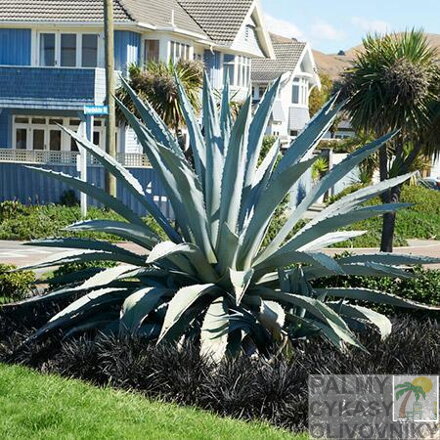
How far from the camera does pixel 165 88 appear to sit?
32.9 metres

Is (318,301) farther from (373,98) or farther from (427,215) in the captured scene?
(427,215)

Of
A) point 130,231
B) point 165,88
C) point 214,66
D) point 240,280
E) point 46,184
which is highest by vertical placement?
point 214,66

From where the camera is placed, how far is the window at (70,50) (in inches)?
1532

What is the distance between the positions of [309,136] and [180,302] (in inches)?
87.3

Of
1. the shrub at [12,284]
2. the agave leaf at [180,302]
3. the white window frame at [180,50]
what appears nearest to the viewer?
→ the agave leaf at [180,302]

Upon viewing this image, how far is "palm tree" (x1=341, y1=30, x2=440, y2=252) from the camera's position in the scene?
23.6 metres

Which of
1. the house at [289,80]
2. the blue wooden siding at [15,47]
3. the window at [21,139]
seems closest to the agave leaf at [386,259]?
the blue wooden siding at [15,47]

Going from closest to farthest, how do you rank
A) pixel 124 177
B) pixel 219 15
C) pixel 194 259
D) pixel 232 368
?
1. pixel 232 368
2. pixel 194 259
3. pixel 124 177
4. pixel 219 15

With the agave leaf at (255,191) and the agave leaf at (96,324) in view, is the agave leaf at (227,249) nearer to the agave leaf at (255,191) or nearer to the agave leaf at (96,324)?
the agave leaf at (255,191)

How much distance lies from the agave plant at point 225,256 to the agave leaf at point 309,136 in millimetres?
12

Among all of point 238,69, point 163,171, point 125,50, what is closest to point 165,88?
point 125,50

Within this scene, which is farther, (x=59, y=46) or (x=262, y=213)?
(x=59, y=46)

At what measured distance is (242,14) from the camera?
46.9 metres

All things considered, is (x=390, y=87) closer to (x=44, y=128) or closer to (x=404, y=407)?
(x=404, y=407)
